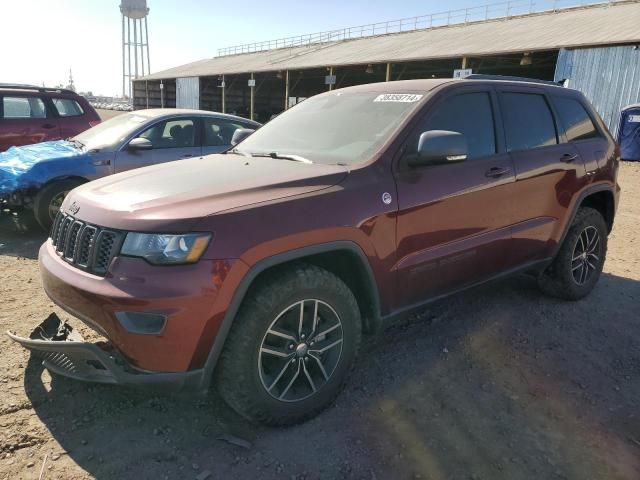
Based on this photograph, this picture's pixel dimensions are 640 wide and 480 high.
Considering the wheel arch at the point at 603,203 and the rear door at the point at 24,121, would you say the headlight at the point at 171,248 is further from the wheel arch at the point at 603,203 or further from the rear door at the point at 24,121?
A: the rear door at the point at 24,121

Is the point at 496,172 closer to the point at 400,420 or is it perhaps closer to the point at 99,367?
the point at 400,420

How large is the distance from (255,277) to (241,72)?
104 ft

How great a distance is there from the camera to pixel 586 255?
14.5 feet

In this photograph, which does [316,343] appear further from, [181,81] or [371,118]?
[181,81]

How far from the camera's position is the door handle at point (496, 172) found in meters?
3.30

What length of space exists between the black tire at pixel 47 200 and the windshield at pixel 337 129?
3151mm

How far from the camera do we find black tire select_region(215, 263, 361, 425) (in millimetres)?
2320

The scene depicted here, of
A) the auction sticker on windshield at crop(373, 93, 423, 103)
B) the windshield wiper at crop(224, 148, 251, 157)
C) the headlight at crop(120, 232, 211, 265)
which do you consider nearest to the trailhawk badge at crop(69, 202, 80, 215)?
the headlight at crop(120, 232, 211, 265)

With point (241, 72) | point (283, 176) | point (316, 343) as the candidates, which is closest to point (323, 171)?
point (283, 176)

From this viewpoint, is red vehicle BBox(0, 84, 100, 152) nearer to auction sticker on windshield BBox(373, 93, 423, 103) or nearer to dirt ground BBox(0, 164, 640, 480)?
dirt ground BBox(0, 164, 640, 480)

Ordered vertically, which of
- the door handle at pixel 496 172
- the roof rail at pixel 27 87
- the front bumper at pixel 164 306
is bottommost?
the front bumper at pixel 164 306

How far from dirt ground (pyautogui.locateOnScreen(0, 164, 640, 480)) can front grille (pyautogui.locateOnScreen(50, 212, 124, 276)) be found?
0.78 m

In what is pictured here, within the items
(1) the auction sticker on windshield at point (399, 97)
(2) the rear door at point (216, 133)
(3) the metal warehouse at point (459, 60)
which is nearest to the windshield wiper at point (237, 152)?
(1) the auction sticker on windshield at point (399, 97)

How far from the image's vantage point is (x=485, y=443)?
2.55 meters
